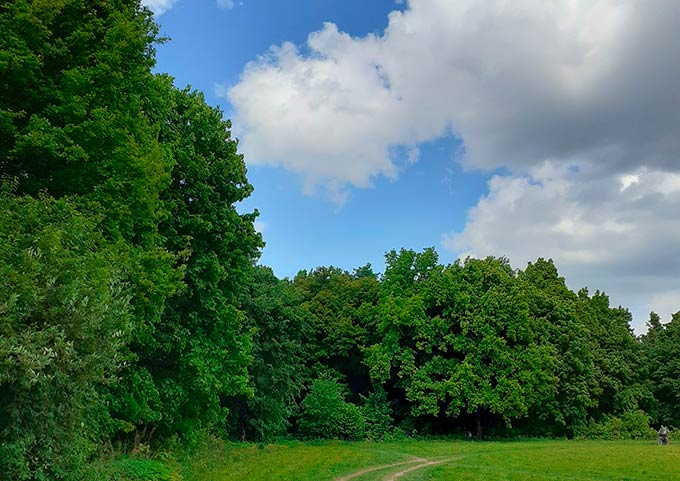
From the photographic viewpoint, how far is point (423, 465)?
25906mm

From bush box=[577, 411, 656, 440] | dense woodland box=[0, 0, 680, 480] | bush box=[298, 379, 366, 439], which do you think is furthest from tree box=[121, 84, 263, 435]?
bush box=[577, 411, 656, 440]

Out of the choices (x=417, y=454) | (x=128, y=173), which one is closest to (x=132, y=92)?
(x=128, y=173)

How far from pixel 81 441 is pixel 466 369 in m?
36.8

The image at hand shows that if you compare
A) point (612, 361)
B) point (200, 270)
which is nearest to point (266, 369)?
point (200, 270)

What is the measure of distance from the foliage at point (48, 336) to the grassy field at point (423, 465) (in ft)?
33.1

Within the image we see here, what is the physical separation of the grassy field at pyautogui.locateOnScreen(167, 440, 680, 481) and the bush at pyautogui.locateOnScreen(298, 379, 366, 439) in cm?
762

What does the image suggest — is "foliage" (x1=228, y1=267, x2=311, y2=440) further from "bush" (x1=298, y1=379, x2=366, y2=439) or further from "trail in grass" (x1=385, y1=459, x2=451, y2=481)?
"trail in grass" (x1=385, y1=459, x2=451, y2=481)

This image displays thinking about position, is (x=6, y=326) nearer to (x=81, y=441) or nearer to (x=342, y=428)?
(x=81, y=441)

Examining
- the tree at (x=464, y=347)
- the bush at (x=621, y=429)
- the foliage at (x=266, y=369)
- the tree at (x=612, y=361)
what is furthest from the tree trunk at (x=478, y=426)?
the foliage at (x=266, y=369)

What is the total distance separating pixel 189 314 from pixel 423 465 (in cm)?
1249

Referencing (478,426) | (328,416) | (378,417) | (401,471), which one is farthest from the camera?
(478,426)

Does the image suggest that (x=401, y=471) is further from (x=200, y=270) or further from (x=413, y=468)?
(x=200, y=270)

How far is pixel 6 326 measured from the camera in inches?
315

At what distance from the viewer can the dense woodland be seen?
9.43 metres
